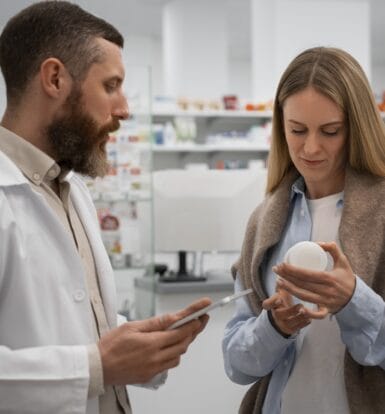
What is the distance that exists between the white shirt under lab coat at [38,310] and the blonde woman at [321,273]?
16.8 inches

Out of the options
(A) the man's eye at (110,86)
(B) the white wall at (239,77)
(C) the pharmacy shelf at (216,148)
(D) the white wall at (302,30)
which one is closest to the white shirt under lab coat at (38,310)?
(A) the man's eye at (110,86)

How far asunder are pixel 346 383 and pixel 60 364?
64 cm

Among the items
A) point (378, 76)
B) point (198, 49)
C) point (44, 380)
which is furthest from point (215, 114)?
point (378, 76)

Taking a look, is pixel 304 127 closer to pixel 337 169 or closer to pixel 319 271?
pixel 337 169

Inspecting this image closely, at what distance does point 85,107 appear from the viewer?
139 centimetres

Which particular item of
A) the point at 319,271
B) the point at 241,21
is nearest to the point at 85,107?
the point at 319,271

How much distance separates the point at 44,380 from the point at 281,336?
0.54 meters

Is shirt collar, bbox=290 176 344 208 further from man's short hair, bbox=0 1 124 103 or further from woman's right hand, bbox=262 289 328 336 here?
man's short hair, bbox=0 1 124 103

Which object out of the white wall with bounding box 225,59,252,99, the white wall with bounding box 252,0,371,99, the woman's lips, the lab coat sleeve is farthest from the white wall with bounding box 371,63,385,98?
the lab coat sleeve

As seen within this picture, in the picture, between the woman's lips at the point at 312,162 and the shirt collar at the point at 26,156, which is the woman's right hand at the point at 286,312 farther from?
the shirt collar at the point at 26,156

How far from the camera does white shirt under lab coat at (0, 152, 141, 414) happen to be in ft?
3.66

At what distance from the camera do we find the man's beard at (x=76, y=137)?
1371 mm

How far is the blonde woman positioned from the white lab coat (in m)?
0.43

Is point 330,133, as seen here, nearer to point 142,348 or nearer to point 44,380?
point 142,348
